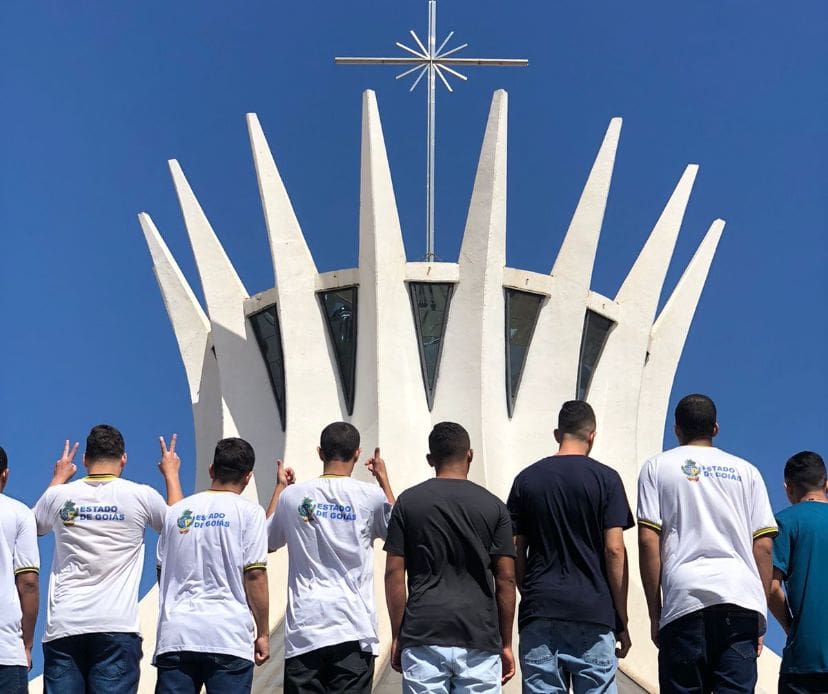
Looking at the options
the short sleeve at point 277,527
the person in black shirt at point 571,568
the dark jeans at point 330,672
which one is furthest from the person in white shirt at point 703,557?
the short sleeve at point 277,527

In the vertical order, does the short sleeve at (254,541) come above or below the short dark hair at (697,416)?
below

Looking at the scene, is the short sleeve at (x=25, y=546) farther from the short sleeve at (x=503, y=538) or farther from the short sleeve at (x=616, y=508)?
the short sleeve at (x=616, y=508)

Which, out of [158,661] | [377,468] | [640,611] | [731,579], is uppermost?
[377,468]

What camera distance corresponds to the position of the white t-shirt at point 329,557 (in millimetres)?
6930

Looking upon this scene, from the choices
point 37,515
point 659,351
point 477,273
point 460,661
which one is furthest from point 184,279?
point 460,661

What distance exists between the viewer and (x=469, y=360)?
20.9 meters

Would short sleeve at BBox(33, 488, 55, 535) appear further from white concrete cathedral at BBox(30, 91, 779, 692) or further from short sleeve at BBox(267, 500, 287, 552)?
white concrete cathedral at BBox(30, 91, 779, 692)

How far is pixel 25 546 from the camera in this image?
7.16m

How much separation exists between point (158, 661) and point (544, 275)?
1602 centimetres

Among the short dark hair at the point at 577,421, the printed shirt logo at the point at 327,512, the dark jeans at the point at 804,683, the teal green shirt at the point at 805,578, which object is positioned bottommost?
the dark jeans at the point at 804,683

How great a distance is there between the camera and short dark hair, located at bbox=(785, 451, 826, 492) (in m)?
7.52

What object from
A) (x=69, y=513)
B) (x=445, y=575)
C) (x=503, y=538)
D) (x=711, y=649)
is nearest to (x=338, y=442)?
(x=445, y=575)

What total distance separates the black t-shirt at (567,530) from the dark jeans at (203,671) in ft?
5.60

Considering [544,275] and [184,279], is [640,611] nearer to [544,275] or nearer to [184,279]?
[544,275]
